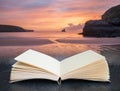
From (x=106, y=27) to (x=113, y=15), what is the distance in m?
1.26

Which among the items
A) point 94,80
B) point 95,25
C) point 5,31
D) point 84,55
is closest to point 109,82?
point 94,80

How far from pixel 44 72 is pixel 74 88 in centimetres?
11

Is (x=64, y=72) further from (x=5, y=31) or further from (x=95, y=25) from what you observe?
(x=95, y=25)

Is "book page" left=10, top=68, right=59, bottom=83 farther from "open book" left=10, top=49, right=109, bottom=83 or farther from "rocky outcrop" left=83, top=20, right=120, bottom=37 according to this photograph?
"rocky outcrop" left=83, top=20, right=120, bottom=37

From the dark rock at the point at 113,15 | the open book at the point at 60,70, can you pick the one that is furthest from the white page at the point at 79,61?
the dark rock at the point at 113,15

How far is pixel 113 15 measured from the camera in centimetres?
709

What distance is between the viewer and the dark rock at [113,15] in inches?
263

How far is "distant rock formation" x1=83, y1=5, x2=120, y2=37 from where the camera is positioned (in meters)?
5.53

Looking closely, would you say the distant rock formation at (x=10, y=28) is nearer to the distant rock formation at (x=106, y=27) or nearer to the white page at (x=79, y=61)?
the distant rock formation at (x=106, y=27)

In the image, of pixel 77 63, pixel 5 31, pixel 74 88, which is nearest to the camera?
pixel 74 88

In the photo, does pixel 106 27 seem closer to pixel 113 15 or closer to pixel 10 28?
pixel 113 15

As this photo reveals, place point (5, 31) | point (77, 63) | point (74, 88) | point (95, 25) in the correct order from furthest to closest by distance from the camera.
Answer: point (95, 25) < point (5, 31) < point (77, 63) < point (74, 88)

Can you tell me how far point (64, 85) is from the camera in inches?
33.0

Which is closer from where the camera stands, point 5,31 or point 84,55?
point 84,55
